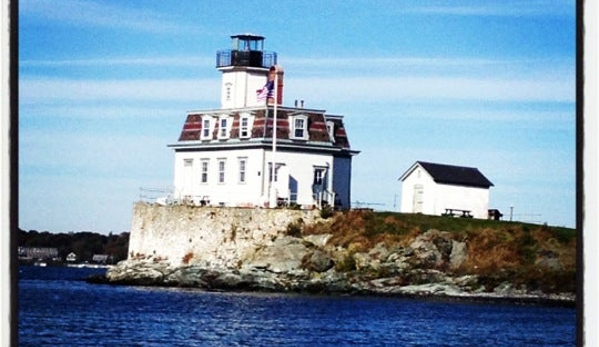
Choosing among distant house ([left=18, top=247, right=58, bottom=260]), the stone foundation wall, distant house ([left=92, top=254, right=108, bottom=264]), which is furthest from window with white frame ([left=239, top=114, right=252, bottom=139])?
distant house ([left=92, top=254, right=108, bottom=264])

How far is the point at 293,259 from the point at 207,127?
742cm

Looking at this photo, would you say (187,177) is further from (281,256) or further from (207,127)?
(281,256)

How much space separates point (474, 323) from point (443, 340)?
13.1 feet

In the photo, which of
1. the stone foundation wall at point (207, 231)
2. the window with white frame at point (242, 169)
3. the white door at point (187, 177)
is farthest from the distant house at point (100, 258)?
the window with white frame at point (242, 169)

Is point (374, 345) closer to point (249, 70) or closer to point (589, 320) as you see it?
point (589, 320)

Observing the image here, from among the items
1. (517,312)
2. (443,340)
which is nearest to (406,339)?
(443,340)

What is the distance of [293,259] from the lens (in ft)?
111

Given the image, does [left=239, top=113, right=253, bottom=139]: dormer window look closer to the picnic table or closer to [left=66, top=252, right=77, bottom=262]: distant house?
the picnic table

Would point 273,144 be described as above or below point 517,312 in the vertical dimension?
above

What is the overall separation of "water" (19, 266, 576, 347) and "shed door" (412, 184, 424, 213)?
6377 mm

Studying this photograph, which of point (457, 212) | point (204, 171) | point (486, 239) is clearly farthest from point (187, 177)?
point (486, 239)

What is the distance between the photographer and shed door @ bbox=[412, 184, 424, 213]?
37000 mm

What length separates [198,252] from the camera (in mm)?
36438

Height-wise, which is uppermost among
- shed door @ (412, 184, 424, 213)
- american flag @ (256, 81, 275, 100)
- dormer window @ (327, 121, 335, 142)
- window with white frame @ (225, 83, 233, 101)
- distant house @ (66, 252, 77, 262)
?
window with white frame @ (225, 83, 233, 101)
